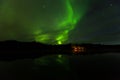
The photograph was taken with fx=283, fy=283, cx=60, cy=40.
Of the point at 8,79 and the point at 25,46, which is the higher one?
the point at 25,46

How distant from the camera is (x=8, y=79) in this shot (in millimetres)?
36156

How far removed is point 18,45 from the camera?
170m

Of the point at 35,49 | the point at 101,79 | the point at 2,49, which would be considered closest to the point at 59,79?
the point at 101,79

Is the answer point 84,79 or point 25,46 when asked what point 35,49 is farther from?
point 84,79

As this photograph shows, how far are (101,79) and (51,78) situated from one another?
6.65 m

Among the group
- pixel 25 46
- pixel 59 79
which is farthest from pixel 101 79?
pixel 25 46

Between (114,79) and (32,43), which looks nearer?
(114,79)

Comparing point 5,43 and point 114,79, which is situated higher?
point 5,43

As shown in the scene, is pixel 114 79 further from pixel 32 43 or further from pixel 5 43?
pixel 32 43

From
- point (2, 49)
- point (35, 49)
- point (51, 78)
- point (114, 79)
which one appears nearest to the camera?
point (114, 79)

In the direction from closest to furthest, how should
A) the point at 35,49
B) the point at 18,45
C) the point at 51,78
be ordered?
the point at 51,78 < the point at 18,45 < the point at 35,49

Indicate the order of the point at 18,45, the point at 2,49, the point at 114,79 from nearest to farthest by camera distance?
the point at 114,79, the point at 2,49, the point at 18,45

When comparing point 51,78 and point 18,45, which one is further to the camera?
point 18,45

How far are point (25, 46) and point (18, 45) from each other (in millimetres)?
9443
